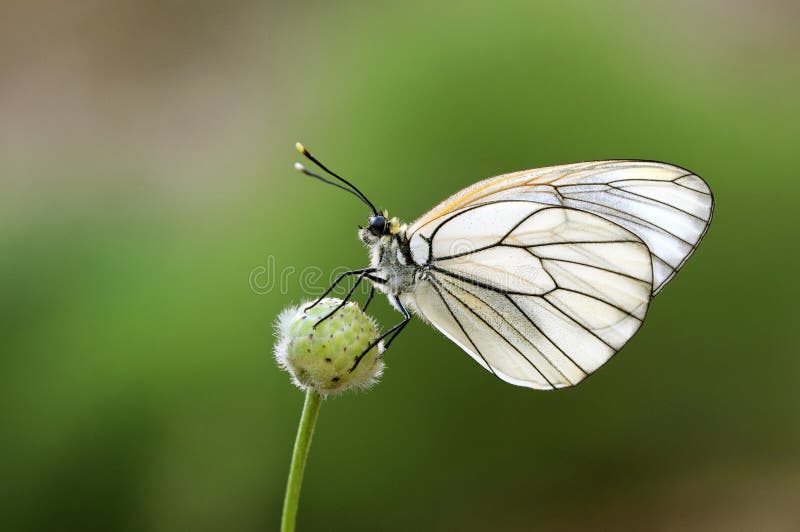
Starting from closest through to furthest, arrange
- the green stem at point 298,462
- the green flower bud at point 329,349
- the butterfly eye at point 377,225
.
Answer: the green stem at point 298,462, the green flower bud at point 329,349, the butterfly eye at point 377,225

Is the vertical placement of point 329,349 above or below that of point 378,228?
below

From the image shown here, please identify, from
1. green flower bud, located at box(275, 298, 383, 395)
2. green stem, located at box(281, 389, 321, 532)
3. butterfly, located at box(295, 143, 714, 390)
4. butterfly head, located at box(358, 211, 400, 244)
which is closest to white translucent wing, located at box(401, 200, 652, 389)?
butterfly, located at box(295, 143, 714, 390)

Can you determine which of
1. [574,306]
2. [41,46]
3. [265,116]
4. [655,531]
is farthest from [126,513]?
[41,46]

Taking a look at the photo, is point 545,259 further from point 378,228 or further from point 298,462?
point 298,462

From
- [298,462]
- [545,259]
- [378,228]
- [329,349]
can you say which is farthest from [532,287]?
[298,462]

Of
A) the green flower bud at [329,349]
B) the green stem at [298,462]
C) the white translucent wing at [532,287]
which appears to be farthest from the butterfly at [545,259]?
the green stem at [298,462]

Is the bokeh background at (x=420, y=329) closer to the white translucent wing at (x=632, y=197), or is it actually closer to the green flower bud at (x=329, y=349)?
the white translucent wing at (x=632, y=197)

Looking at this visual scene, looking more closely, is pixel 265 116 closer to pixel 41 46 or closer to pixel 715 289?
pixel 41 46
